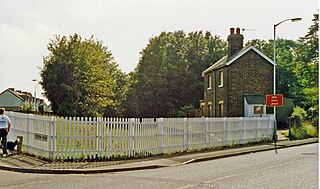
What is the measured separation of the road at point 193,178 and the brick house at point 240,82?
19.6 metres

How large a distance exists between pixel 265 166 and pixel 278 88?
42874 mm

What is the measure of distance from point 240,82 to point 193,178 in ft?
78.9

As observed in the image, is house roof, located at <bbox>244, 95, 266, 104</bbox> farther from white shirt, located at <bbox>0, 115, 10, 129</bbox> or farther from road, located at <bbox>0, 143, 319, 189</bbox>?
white shirt, located at <bbox>0, 115, 10, 129</bbox>

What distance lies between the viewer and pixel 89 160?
644 inches

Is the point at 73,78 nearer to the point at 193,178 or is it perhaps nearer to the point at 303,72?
the point at 303,72

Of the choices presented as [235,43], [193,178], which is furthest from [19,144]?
[235,43]

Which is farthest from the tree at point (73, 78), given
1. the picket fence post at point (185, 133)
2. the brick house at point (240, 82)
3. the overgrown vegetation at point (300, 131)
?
the picket fence post at point (185, 133)

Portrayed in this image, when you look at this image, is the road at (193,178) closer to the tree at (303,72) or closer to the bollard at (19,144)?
the bollard at (19,144)

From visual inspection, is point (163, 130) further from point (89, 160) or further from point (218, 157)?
point (89, 160)

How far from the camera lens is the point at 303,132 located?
3088 centimetres

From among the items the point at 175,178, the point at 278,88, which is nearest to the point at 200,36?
the point at 278,88

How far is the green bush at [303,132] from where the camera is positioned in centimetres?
2960

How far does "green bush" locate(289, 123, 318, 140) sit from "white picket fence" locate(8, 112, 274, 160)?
9097mm

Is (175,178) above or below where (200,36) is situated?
below
